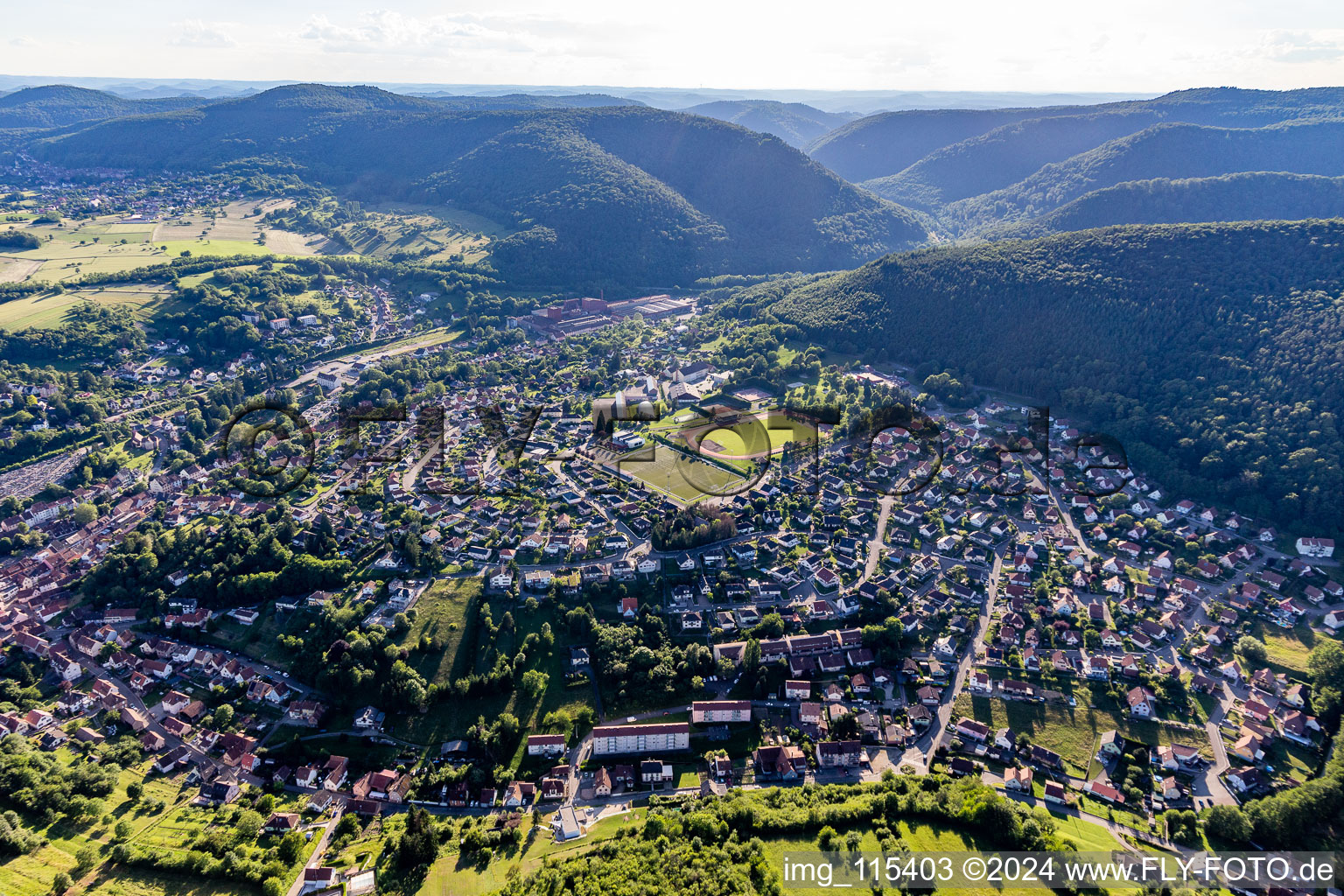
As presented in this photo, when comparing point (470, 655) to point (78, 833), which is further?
point (470, 655)

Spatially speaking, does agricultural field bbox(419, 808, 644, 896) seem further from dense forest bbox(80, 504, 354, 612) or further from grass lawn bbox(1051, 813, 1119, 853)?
dense forest bbox(80, 504, 354, 612)

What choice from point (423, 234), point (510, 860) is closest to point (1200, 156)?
point (423, 234)

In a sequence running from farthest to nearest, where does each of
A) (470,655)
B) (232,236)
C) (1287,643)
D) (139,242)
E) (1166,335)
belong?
(232,236)
(139,242)
(1166,335)
(1287,643)
(470,655)

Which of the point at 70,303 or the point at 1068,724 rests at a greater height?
the point at 70,303

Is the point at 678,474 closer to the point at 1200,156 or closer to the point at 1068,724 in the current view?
the point at 1068,724

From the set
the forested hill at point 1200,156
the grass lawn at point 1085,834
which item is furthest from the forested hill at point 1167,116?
the grass lawn at point 1085,834

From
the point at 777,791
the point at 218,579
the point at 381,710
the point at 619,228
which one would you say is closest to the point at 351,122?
the point at 619,228

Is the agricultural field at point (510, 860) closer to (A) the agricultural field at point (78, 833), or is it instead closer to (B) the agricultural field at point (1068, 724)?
(A) the agricultural field at point (78, 833)
